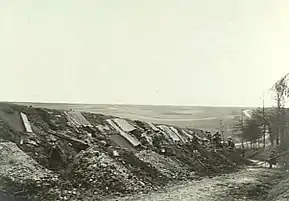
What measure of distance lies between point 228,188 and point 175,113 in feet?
1.38

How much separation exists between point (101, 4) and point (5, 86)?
59cm

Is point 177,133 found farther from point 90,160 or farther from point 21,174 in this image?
point 21,174

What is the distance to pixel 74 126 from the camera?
6.50ft

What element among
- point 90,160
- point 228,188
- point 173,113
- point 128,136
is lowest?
point 228,188

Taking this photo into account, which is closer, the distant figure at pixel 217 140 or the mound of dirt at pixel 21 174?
the mound of dirt at pixel 21 174

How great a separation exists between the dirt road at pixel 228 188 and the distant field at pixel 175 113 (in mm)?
227

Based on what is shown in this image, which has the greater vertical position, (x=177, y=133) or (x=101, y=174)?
(x=177, y=133)

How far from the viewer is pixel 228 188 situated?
6.45 ft

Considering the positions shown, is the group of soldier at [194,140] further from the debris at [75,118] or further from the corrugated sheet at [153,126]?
the debris at [75,118]

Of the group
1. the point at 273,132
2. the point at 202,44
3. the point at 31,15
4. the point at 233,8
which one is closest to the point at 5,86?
the point at 31,15

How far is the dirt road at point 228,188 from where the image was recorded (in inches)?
75.4

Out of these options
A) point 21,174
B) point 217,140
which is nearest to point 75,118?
point 21,174

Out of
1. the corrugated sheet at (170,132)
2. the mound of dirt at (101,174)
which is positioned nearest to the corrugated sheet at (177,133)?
the corrugated sheet at (170,132)

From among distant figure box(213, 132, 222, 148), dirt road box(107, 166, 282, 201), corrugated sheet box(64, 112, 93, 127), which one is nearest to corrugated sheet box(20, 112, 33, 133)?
corrugated sheet box(64, 112, 93, 127)
